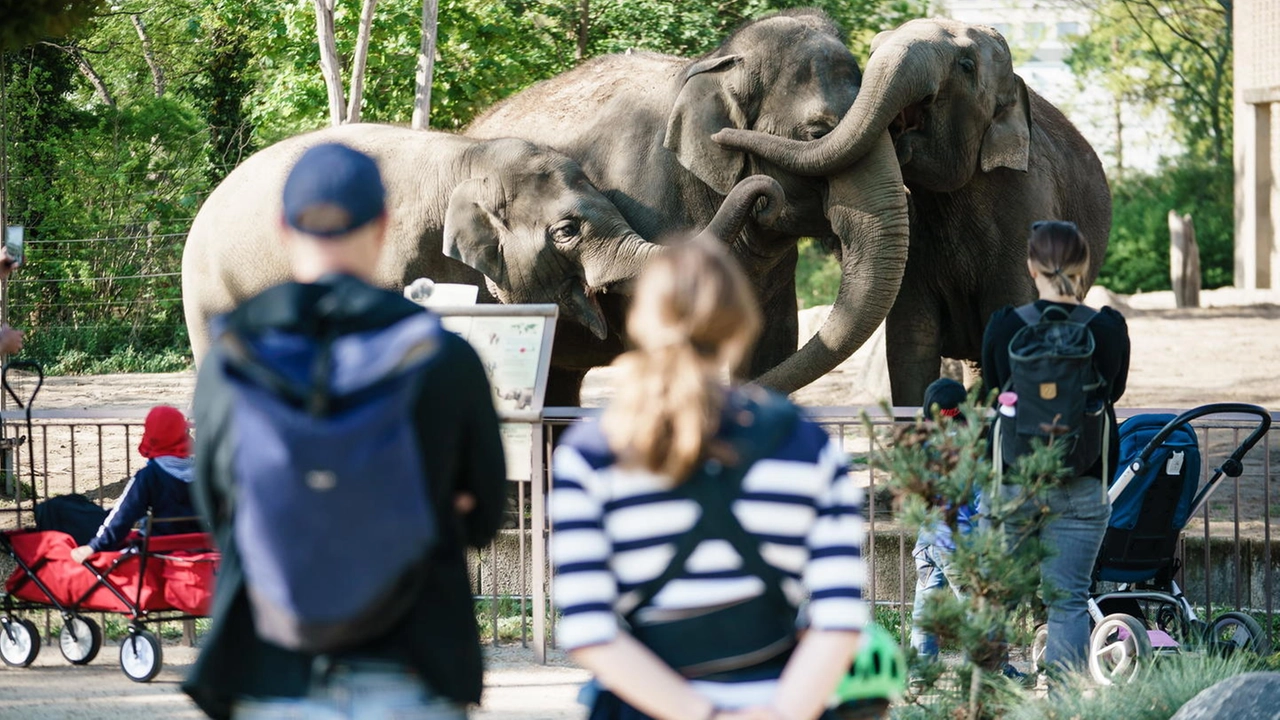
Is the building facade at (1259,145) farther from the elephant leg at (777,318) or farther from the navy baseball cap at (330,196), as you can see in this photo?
the navy baseball cap at (330,196)

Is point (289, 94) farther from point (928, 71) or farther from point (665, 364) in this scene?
point (665, 364)

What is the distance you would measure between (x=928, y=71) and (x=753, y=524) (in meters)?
8.22

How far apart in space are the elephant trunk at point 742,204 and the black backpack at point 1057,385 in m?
4.56

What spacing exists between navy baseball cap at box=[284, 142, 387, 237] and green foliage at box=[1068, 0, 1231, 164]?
4336 cm

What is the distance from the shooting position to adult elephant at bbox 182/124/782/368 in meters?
10.3

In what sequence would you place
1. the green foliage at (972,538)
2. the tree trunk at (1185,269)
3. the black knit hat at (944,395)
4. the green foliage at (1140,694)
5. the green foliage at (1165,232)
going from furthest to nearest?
the green foliage at (1165,232) → the tree trunk at (1185,269) → the black knit hat at (944,395) → the green foliage at (1140,694) → the green foliage at (972,538)

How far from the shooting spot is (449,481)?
2.96 m

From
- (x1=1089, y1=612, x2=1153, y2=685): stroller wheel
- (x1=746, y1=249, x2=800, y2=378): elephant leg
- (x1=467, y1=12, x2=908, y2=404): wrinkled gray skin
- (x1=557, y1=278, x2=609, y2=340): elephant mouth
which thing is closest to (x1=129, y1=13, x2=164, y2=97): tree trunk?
(x1=467, y1=12, x2=908, y2=404): wrinkled gray skin

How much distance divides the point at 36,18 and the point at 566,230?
124 inches

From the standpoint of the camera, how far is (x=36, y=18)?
Result: 31.9ft

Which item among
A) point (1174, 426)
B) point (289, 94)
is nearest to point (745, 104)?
point (1174, 426)

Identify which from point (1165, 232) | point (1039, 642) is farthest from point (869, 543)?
point (1165, 232)

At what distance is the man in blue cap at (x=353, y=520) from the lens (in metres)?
2.87

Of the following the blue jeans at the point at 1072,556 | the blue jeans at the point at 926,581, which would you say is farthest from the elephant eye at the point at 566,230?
the blue jeans at the point at 1072,556
